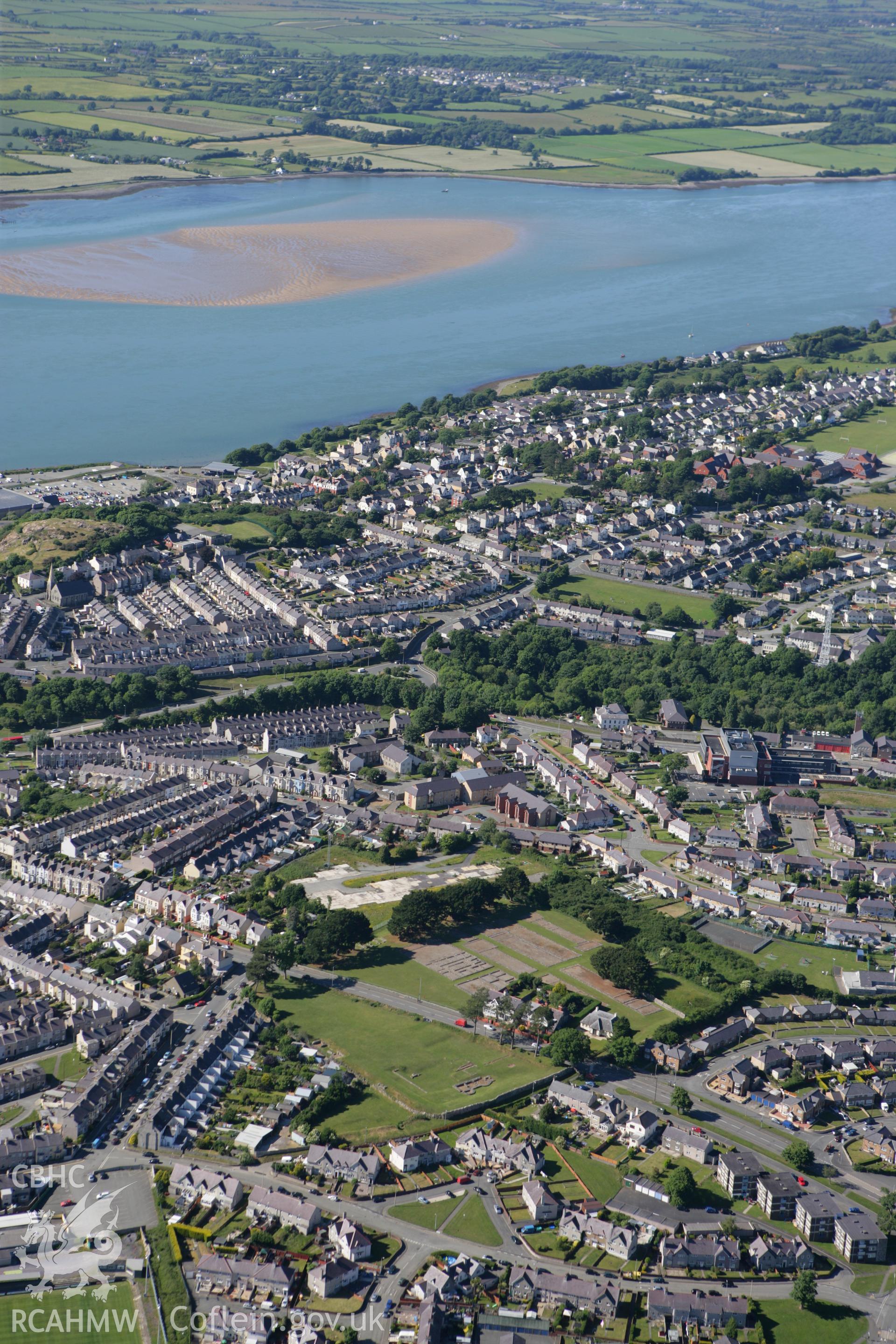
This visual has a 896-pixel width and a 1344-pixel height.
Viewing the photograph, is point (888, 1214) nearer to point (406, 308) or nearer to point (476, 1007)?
point (476, 1007)

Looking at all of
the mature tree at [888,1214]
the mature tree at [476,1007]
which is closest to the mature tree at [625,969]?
the mature tree at [476,1007]

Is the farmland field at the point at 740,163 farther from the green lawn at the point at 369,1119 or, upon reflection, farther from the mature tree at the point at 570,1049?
the green lawn at the point at 369,1119

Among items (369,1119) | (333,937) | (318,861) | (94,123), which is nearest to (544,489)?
(318,861)

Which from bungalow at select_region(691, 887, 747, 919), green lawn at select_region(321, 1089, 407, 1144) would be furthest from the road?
bungalow at select_region(691, 887, 747, 919)

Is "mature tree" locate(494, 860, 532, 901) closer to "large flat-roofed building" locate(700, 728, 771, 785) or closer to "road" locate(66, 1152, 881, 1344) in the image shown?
"large flat-roofed building" locate(700, 728, 771, 785)

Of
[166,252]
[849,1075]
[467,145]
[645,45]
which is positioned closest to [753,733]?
[849,1075]
